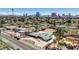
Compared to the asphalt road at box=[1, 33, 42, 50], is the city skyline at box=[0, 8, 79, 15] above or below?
above

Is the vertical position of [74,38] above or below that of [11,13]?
below

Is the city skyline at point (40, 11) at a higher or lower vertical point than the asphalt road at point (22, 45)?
higher

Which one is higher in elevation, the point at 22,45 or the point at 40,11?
the point at 40,11
